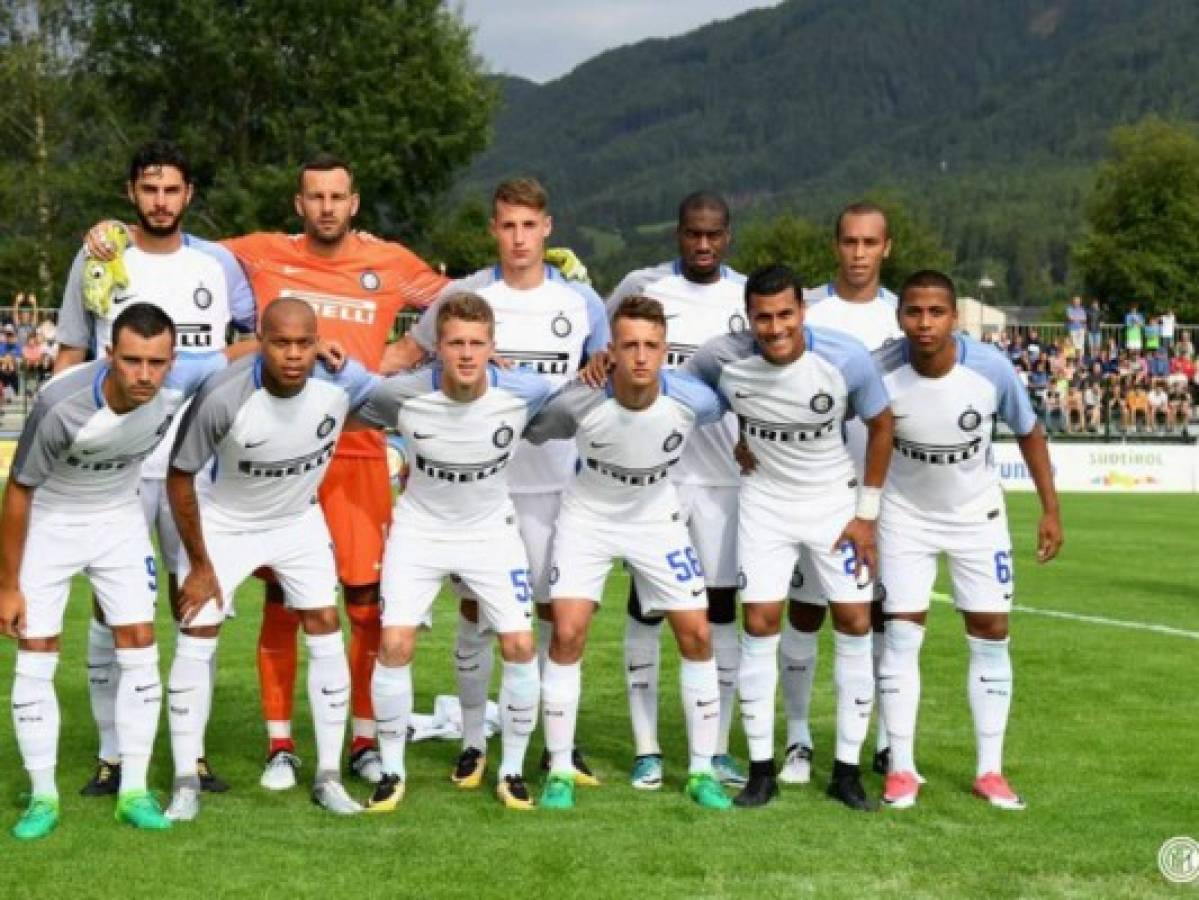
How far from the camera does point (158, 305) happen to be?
7316 mm

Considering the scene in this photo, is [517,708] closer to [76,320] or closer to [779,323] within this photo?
[779,323]

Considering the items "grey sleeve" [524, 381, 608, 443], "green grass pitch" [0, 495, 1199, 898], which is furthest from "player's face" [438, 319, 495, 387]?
"green grass pitch" [0, 495, 1199, 898]

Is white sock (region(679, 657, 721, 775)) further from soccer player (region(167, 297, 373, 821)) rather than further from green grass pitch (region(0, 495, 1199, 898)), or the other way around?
soccer player (region(167, 297, 373, 821))

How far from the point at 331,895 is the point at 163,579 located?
1074 centimetres

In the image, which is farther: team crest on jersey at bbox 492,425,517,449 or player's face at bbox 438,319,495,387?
team crest on jersey at bbox 492,425,517,449

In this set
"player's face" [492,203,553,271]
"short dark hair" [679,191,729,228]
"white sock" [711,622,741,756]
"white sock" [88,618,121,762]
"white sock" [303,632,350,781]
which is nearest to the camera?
"white sock" [303,632,350,781]

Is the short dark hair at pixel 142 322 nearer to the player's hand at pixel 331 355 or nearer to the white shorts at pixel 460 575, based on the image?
the player's hand at pixel 331 355

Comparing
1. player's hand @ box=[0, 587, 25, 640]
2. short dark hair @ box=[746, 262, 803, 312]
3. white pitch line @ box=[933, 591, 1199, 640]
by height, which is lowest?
white pitch line @ box=[933, 591, 1199, 640]

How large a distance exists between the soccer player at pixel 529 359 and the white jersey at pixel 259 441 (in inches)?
30.2

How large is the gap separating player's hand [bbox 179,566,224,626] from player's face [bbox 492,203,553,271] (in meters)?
1.98

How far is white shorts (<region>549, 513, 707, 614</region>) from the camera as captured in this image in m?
7.21

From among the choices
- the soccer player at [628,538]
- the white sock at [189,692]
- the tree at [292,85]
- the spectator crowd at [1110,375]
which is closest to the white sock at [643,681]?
the soccer player at [628,538]

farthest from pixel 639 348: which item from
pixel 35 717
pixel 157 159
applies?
pixel 35 717

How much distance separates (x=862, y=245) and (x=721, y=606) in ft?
5.86
